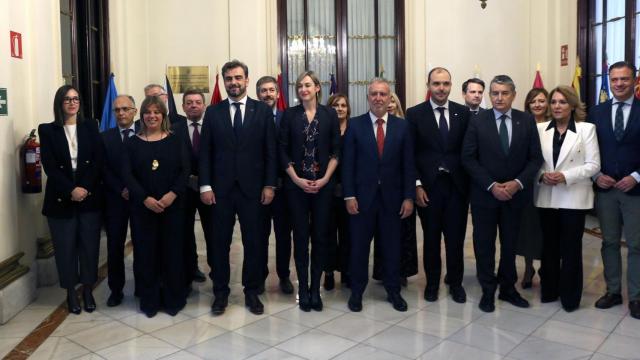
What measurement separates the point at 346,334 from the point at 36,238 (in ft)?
8.91

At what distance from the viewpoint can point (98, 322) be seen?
4051 mm

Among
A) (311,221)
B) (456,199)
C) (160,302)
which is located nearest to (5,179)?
(160,302)

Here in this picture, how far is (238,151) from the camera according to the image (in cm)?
406

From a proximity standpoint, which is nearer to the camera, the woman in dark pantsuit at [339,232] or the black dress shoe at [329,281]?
the woman in dark pantsuit at [339,232]

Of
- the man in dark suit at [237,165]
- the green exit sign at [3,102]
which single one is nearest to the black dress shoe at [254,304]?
the man in dark suit at [237,165]

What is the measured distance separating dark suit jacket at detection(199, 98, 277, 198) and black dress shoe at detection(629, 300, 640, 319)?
8.55ft

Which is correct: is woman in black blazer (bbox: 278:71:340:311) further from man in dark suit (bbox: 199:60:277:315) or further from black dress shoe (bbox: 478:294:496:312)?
black dress shoe (bbox: 478:294:496:312)

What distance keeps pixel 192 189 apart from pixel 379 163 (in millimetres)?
1539

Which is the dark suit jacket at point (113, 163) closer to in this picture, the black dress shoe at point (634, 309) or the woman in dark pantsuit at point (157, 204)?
the woman in dark pantsuit at point (157, 204)

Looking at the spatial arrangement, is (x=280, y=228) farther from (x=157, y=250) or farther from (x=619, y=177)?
(x=619, y=177)

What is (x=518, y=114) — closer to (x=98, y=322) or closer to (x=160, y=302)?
(x=160, y=302)

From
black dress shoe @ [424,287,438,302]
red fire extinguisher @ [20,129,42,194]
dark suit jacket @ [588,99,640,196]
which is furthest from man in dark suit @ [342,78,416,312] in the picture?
red fire extinguisher @ [20,129,42,194]

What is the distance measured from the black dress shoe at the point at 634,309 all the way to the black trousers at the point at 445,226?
1.16m

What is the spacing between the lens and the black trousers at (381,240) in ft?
13.7
